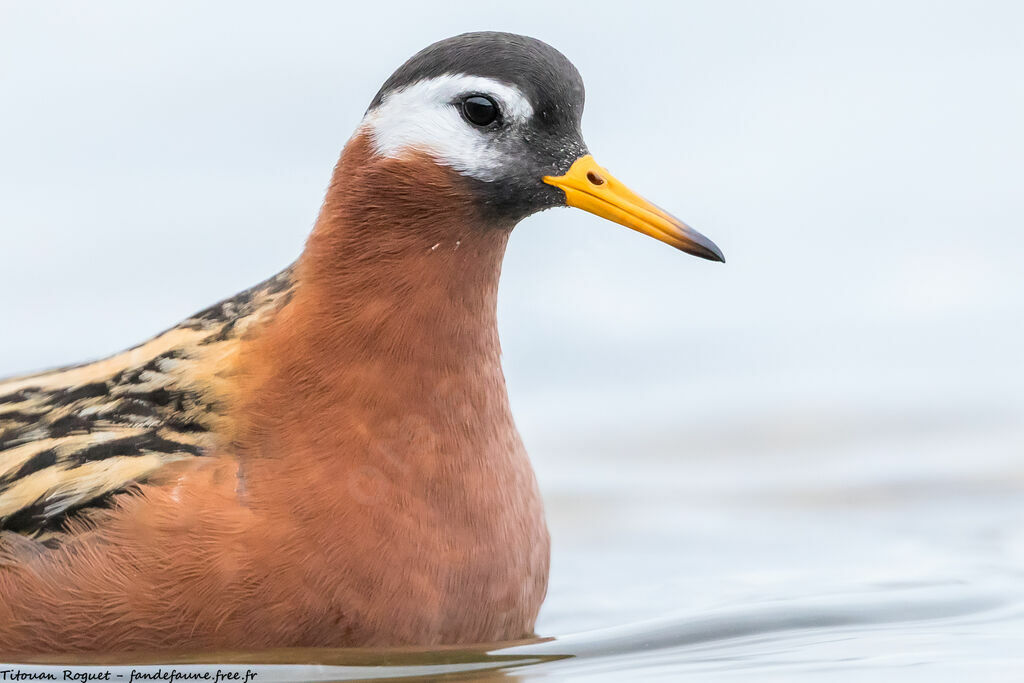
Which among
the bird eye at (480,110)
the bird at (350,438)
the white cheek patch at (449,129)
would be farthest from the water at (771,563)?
the bird eye at (480,110)

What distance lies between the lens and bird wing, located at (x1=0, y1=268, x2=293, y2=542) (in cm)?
679

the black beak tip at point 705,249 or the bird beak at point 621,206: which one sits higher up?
the bird beak at point 621,206

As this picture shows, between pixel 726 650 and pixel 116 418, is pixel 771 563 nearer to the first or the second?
pixel 726 650

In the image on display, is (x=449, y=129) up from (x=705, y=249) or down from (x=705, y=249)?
up

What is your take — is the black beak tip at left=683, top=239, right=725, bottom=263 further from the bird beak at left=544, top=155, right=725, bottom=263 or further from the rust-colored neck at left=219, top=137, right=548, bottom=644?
the rust-colored neck at left=219, top=137, right=548, bottom=644

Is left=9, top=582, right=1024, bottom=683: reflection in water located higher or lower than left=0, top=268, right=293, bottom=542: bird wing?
lower

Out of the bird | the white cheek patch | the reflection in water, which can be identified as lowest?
the reflection in water

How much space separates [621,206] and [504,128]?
0.48 meters

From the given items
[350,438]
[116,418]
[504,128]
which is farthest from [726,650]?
[116,418]

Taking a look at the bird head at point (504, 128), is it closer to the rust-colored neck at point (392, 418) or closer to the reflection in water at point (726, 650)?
the rust-colored neck at point (392, 418)

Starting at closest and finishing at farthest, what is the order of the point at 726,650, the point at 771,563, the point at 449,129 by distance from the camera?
the point at 449,129, the point at 726,650, the point at 771,563

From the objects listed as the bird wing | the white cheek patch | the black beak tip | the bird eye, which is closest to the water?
the bird wing

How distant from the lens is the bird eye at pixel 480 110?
6.77m

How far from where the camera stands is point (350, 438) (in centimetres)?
686
